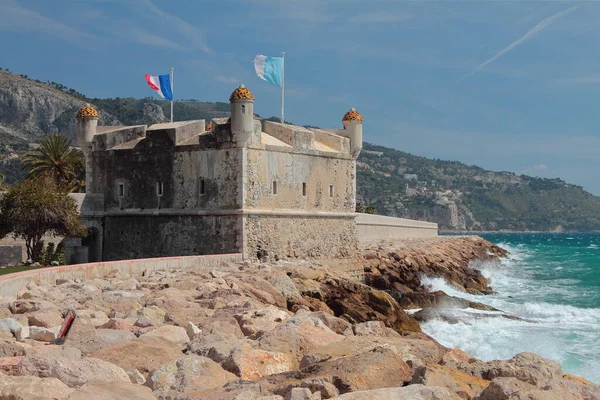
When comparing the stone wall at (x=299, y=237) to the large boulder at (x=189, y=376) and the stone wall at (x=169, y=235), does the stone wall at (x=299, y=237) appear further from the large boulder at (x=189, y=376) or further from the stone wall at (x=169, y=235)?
the large boulder at (x=189, y=376)

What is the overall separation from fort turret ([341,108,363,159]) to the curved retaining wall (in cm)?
686

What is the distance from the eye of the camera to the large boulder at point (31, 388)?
5609mm

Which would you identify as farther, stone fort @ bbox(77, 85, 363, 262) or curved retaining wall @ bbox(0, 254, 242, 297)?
stone fort @ bbox(77, 85, 363, 262)

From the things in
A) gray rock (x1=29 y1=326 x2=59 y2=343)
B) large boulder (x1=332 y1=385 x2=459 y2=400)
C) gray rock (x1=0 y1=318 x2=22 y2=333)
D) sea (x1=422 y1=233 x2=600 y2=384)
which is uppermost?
gray rock (x1=0 y1=318 x2=22 y2=333)

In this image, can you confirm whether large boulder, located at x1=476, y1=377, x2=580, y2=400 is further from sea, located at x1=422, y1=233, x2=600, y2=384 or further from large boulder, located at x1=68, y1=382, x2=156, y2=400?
sea, located at x1=422, y1=233, x2=600, y2=384

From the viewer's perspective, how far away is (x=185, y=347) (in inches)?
318

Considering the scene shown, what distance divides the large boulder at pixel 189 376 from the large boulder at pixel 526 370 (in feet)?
8.61

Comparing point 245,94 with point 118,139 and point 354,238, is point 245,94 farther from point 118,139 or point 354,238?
point 354,238

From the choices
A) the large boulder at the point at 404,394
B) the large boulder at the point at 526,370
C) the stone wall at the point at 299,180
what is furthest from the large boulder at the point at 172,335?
the stone wall at the point at 299,180

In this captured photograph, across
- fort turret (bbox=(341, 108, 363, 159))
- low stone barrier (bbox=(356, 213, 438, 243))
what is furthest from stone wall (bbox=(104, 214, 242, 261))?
low stone barrier (bbox=(356, 213, 438, 243))

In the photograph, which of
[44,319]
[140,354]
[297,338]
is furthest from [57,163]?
[140,354]

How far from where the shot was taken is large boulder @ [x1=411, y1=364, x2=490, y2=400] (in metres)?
6.77

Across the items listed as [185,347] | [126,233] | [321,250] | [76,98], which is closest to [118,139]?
[126,233]

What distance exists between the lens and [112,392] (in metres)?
5.98
